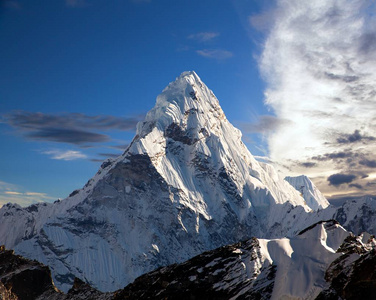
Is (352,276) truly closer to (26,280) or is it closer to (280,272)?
(280,272)

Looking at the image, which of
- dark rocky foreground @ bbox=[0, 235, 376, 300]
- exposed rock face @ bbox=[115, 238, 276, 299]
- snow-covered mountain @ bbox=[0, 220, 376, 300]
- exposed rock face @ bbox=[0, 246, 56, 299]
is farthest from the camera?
exposed rock face @ bbox=[0, 246, 56, 299]

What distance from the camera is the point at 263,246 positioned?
328 feet

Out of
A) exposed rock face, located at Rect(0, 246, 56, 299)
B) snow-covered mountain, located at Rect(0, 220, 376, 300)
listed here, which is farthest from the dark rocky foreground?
exposed rock face, located at Rect(0, 246, 56, 299)

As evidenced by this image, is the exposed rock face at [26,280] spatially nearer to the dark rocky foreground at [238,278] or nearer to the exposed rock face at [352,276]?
the dark rocky foreground at [238,278]

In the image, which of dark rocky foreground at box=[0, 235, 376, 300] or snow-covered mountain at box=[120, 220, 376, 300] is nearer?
dark rocky foreground at box=[0, 235, 376, 300]

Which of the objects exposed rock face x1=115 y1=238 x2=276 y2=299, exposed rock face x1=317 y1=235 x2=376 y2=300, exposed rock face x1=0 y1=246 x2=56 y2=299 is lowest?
exposed rock face x1=317 y1=235 x2=376 y2=300

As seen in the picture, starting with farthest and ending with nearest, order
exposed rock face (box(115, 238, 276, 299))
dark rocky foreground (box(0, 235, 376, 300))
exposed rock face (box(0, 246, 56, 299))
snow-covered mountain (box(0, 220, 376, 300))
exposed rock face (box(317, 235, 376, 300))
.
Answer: exposed rock face (box(0, 246, 56, 299))
exposed rock face (box(115, 238, 276, 299))
snow-covered mountain (box(0, 220, 376, 300))
dark rocky foreground (box(0, 235, 376, 300))
exposed rock face (box(317, 235, 376, 300))

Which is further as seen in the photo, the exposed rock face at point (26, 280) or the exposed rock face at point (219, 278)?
the exposed rock face at point (26, 280)

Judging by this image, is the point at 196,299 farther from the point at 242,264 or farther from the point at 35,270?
the point at 35,270

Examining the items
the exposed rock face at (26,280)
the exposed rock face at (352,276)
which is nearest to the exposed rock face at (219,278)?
the exposed rock face at (352,276)

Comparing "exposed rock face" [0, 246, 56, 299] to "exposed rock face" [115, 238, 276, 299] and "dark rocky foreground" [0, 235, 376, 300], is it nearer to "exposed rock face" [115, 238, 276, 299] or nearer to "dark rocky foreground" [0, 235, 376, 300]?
"dark rocky foreground" [0, 235, 376, 300]

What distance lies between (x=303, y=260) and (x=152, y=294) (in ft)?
112

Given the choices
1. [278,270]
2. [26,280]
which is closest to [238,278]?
[278,270]

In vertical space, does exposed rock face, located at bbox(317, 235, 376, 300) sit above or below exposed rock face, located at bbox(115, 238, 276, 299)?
below
